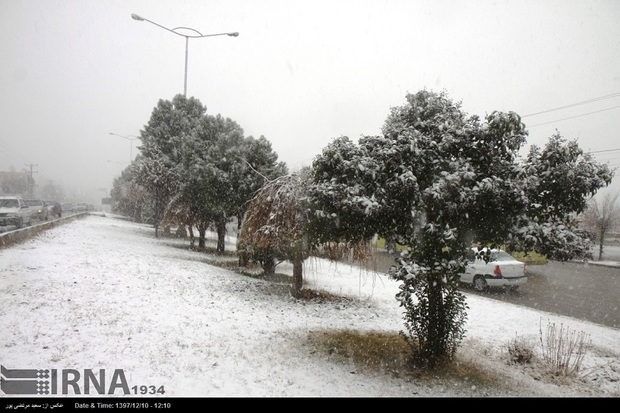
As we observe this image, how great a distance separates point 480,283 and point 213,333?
36.3 feet

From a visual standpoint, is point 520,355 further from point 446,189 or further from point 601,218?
point 601,218

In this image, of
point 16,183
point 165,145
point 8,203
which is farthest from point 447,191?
point 16,183

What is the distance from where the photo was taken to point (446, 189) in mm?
4793

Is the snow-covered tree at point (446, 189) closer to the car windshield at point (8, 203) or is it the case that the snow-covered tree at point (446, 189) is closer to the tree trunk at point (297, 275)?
the tree trunk at point (297, 275)

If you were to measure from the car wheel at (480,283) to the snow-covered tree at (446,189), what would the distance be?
9290 mm

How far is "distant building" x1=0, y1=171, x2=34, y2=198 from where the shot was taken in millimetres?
52344

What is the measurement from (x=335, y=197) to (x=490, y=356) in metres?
4.32

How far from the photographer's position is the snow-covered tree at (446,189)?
488cm

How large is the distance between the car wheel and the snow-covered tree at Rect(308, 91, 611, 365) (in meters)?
9.29

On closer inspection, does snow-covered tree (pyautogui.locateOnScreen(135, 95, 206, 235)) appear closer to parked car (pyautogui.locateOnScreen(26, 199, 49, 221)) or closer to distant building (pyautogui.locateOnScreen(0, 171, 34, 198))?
parked car (pyautogui.locateOnScreen(26, 199, 49, 221))

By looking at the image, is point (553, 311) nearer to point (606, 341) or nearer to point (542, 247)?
point (606, 341)

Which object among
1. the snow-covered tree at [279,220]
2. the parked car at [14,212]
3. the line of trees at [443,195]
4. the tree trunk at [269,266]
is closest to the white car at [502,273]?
the tree trunk at [269,266]

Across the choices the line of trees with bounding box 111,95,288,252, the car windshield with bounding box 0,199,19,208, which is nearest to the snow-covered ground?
the line of trees with bounding box 111,95,288,252
